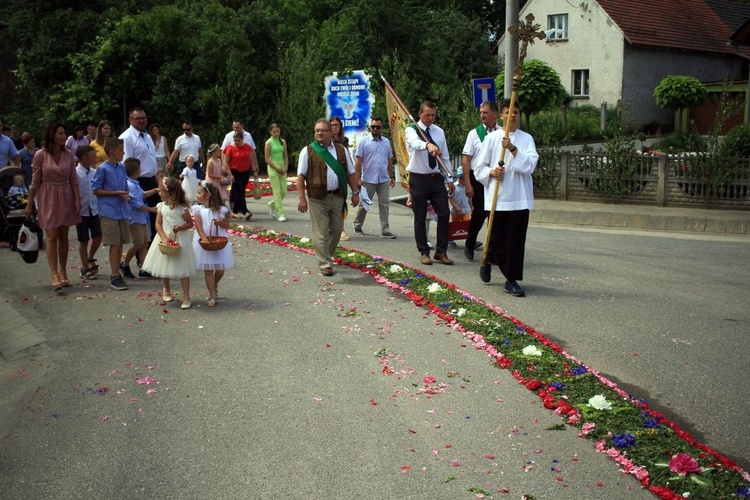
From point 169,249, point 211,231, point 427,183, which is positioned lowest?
point 169,249

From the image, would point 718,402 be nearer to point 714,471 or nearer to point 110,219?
point 714,471

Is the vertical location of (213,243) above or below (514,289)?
above

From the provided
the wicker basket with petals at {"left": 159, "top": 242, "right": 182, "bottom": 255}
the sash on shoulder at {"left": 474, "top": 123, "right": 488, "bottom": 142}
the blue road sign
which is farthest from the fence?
the wicker basket with petals at {"left": 159, "top": 242, "right": 182, "bottom": 255}

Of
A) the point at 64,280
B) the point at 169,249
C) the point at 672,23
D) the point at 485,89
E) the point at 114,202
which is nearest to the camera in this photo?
the point at 169,249

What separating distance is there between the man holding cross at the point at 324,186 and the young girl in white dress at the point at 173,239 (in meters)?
1.69

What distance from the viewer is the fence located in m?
17.9

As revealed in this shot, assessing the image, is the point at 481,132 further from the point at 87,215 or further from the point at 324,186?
the point at 87,215

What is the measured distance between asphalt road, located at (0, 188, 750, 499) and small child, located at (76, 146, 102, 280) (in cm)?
41

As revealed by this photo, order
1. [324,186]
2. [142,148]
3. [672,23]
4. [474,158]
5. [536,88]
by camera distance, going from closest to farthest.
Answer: [324,186]
[474,158]
[142,148]
[536,88]
[672,23]

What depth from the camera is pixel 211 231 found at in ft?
31.1

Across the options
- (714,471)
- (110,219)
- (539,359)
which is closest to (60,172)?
(110,219)

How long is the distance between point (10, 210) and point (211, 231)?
15.4 feet

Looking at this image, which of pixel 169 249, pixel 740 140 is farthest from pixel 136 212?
pixel 740 140

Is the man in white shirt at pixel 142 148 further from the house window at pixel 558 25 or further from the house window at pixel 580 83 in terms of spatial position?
the house window at pixel 558 25
